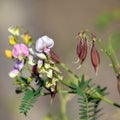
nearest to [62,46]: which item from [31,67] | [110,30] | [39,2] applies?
[110,30]

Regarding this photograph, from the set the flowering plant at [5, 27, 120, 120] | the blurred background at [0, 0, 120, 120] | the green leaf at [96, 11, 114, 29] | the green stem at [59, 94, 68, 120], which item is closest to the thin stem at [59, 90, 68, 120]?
the green stem at [59, 94, 68, 120]

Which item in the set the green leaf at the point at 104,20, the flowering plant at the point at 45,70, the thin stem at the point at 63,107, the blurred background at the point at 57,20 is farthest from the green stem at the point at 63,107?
the blurred background at the point at 57,20

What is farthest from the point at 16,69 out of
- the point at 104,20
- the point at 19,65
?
the point at 104,20

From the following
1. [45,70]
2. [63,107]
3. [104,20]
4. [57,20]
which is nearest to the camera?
[45,70]

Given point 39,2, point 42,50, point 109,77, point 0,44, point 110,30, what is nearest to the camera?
point 42,50

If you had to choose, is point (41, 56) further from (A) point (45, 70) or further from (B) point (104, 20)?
(B) point (104, 20)

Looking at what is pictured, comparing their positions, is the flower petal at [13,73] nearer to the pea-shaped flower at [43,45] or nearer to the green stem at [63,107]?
the pea-shaped flower at [43,45]

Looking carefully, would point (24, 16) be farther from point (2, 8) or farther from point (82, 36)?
point (82, 36)
